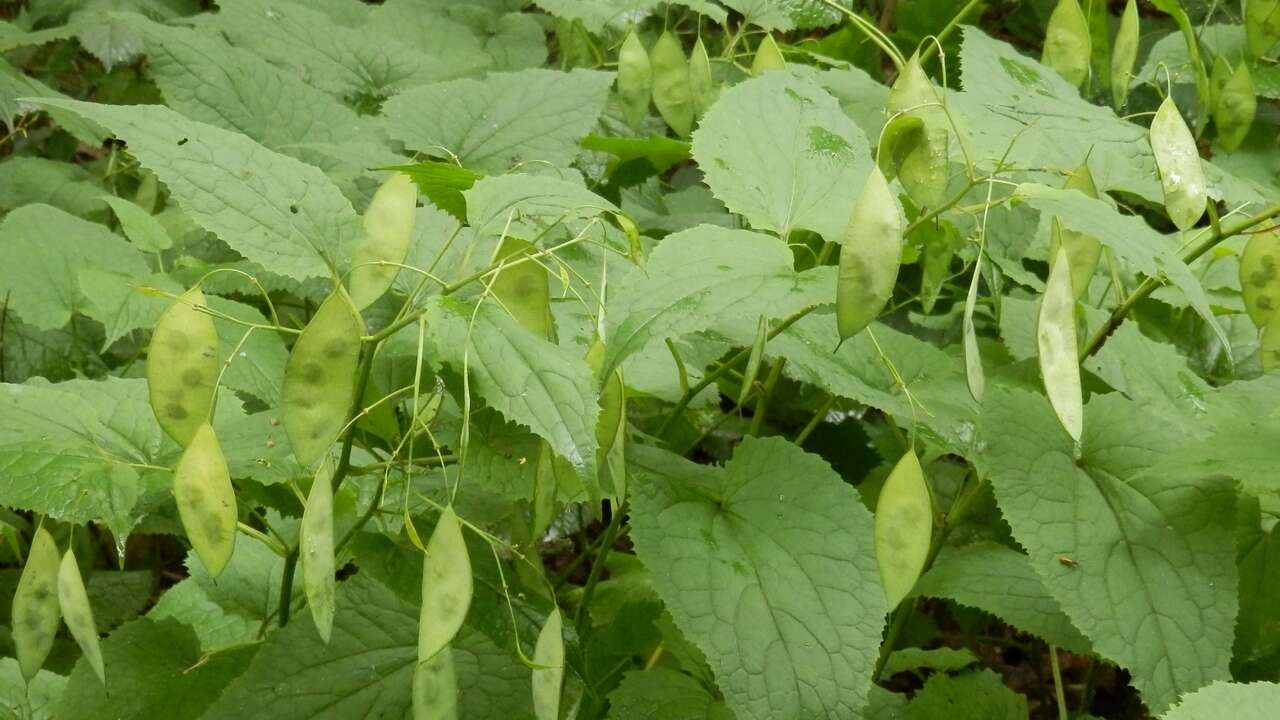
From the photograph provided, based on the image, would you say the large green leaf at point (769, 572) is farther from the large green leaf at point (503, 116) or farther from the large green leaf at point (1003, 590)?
the large green leaf at point (503, 116)

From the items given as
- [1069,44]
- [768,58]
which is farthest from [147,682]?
[1069,44]

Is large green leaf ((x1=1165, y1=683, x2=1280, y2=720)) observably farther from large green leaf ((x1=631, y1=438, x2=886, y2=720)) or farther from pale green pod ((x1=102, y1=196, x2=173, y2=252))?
A: pale green pod ((x1=102, y1=196, x2=173, y2=252))

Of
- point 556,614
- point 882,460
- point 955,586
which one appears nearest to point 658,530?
point 556,614

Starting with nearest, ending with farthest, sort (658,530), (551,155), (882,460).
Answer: (658,530) < (551,155) < (882,460)

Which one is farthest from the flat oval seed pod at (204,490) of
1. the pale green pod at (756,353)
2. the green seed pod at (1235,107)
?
the green seed pod at (1235,107)

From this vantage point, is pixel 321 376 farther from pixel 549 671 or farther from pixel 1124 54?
pixel 1124 54

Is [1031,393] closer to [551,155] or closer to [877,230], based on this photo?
[877,230]
